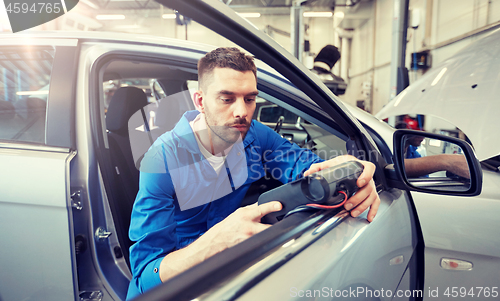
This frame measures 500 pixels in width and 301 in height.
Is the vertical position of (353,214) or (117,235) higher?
(353,214)

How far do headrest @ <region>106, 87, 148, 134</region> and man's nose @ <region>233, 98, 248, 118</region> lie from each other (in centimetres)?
87

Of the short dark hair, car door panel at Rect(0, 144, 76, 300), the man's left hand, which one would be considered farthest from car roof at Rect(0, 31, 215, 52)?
the man's left hand

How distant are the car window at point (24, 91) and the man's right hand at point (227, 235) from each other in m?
0.94

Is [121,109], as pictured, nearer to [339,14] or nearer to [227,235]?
[227,235]

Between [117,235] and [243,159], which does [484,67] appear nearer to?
[243,159]

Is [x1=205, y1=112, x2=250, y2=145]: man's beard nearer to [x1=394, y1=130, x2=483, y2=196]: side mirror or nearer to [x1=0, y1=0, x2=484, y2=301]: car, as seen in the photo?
[x1=0, y1=0, x2=484, y2=301]: car

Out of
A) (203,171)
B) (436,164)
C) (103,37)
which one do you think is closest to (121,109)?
(103,37)

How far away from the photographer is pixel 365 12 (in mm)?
11641

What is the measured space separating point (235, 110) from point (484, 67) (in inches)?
48.9

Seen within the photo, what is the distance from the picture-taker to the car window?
1.25 metres

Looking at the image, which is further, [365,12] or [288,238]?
[365,12]

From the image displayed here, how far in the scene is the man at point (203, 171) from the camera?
32.5 inches

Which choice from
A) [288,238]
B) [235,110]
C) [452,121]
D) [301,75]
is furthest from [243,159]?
[452,121]

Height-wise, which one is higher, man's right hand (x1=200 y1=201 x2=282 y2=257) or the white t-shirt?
the white t-shirt
